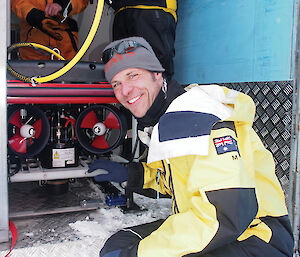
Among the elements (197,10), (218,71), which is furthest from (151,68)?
(197,10)

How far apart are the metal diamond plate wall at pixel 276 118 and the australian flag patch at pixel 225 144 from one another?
77 cm

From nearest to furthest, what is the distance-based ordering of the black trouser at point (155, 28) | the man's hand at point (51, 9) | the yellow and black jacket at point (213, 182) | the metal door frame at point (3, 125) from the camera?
the yellow and black jacket at point (213, 182)
the metal door frame at point (3, 125)
the black trouser at point (155, 28)
the man's hand at point (51, 9)

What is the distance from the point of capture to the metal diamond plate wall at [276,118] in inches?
77.2

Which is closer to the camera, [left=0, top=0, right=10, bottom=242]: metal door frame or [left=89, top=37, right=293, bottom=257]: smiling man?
[left=89, top=37, right=293, bottom=257]: smiling man

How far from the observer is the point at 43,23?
3.20 metres

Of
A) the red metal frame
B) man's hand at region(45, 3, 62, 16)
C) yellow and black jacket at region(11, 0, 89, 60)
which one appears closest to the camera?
the red metal frame

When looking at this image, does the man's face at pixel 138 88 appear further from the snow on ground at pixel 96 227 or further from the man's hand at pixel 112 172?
the snow on ground at pixel 96 227

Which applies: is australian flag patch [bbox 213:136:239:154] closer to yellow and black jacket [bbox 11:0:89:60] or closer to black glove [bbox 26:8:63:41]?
black glove [bbox 26:8:63:41]

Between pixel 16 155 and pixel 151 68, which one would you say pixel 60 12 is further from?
pixel 151 68

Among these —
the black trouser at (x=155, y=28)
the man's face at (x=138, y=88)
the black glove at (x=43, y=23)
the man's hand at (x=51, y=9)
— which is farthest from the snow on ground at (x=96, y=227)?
the man's hand at (x=51, y=9)

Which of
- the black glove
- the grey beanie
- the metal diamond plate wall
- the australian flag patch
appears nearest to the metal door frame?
the grey beanie

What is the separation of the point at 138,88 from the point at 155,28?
52.4 inches

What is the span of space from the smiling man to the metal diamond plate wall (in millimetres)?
434

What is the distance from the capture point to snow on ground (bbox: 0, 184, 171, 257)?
186cm
